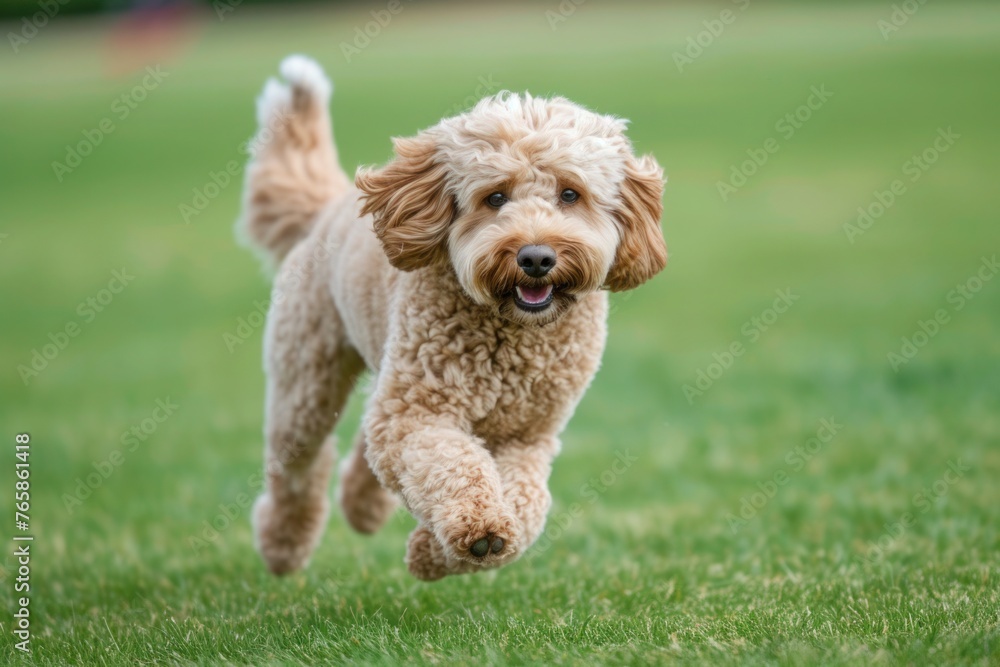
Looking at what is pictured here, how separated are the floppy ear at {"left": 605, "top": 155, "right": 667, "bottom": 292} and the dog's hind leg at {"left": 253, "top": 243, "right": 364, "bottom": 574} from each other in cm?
157

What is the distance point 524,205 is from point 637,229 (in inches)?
19.8

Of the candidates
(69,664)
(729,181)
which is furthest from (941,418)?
(729,181)

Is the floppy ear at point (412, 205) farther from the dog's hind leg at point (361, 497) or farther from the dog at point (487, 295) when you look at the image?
the dog's hind leg at point (361, 497)

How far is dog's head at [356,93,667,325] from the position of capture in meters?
4.32

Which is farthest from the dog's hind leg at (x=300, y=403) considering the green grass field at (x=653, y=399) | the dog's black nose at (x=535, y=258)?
the dog's black nose at (x=535, y=258)

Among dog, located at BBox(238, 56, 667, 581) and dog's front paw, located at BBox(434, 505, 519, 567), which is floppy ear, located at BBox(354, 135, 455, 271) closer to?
dog, located at BBox(238, 56, 667, 581)

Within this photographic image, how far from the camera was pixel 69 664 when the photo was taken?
4.61m

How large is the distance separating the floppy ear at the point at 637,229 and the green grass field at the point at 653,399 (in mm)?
1313

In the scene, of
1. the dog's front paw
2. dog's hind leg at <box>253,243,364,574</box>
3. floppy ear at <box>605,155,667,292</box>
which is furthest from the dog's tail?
the dog's front paw

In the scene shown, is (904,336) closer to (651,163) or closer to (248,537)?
(248,537)

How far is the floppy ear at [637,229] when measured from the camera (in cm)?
461

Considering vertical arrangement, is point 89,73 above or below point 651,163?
below

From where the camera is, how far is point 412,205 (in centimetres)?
457

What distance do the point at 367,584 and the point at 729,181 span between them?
1512 centimetres
